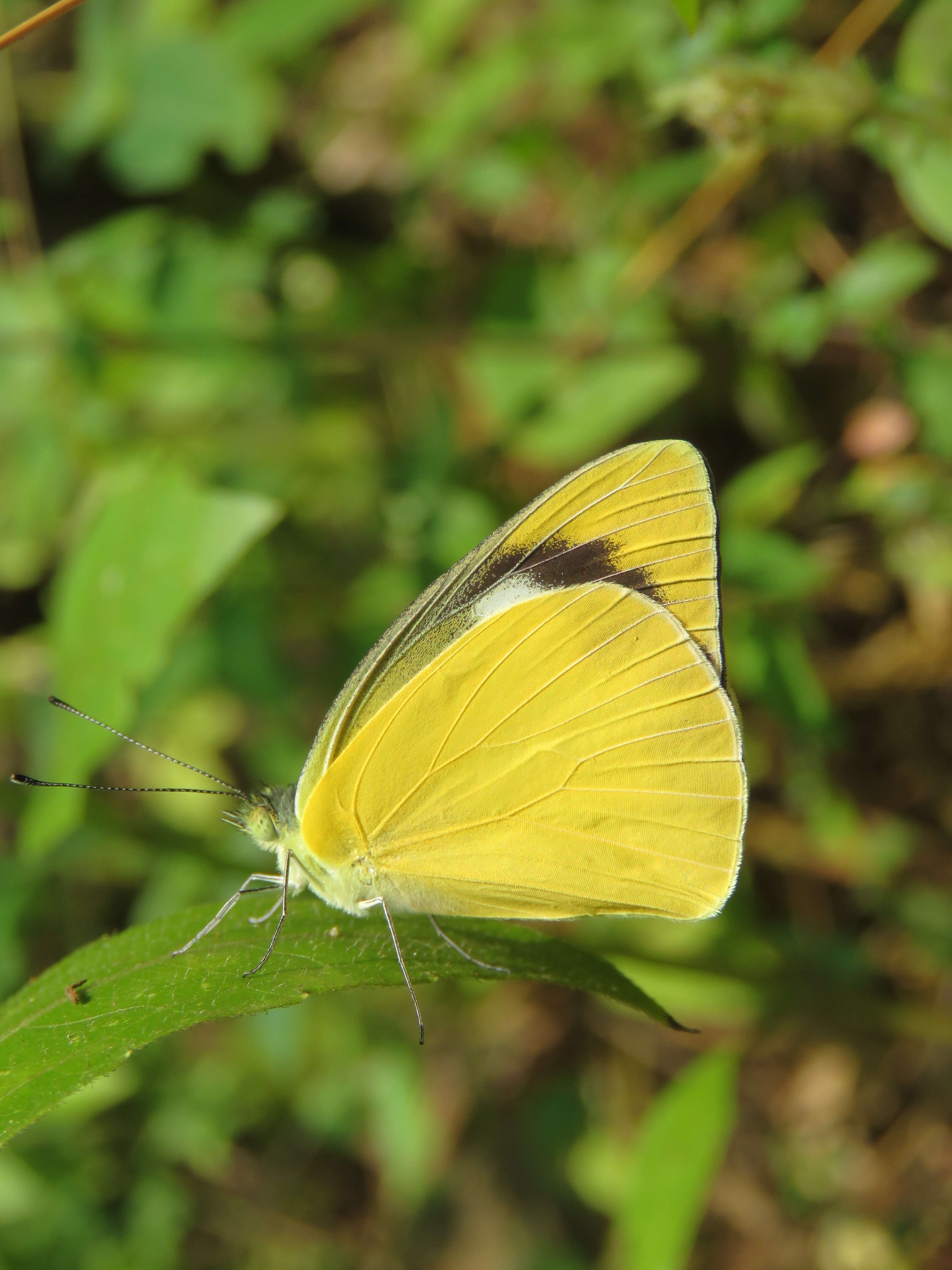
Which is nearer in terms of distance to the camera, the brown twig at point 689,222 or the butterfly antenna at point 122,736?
the butterfly antenna at point 122,736

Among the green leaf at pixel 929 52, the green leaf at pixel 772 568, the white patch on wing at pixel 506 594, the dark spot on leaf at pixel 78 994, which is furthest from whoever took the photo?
the green leaf at pixel 772 568

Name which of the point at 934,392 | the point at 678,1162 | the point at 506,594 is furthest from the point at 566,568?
the point at 678,1162

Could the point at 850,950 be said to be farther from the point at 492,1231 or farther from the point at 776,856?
the point at 492,1231

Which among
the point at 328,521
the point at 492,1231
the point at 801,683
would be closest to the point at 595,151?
the point at 328,521

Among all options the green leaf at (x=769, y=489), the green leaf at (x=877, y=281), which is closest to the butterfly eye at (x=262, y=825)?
the green leaf at (x=769, y=489)

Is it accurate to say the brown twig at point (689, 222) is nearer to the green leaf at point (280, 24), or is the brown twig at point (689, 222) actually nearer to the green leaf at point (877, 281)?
the green leaf at point (877, 281)

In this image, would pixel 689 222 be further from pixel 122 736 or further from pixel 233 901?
pixel 233 901

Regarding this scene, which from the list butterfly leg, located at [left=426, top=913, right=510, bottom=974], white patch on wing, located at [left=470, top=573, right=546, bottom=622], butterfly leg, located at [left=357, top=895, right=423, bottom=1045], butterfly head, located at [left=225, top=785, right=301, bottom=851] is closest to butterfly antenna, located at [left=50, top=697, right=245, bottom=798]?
butterfly head, located at [left=225, top=785, right=301, bottom=851]

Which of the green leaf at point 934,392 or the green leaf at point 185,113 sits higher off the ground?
the green leaf at point 185,113
